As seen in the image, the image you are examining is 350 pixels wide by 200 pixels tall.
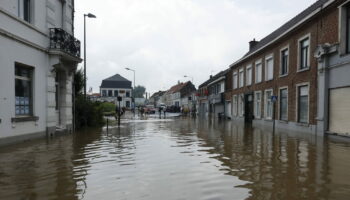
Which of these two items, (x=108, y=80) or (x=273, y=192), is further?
(x=108, y=80)

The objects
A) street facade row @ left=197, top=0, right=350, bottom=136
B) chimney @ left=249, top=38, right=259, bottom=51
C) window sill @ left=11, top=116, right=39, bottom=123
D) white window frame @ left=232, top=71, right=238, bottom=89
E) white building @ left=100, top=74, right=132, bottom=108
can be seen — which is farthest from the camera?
white building @ left=100, top=74, right=132, bottom=108

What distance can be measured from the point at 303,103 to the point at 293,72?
2.48m

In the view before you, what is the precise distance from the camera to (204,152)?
30.9 ft

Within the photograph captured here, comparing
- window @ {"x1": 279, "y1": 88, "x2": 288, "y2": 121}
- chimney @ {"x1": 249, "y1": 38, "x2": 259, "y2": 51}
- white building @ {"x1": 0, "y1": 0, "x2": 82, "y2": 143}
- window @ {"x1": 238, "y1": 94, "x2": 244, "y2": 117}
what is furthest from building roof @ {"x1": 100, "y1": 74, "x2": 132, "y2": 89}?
white building @ {"x1": 0, "y1": 0, "x2": 82, "y2": 143}

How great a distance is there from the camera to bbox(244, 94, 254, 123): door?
28.1 m

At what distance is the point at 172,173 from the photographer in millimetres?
6520

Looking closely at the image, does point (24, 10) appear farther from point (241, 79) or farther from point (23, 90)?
point (241, 79)

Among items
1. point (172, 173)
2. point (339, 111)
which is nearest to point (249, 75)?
point (339, 111)

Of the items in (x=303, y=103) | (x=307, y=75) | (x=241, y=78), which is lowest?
(x=303, y=103)

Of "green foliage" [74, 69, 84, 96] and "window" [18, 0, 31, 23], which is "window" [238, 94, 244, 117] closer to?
"green foliage" [74, 69, 84, 96]

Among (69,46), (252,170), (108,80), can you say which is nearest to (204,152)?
(252,170)

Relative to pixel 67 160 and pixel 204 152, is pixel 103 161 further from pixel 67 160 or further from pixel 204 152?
pixel 204 152

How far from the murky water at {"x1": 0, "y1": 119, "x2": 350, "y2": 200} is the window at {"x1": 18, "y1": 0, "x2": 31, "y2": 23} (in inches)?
222

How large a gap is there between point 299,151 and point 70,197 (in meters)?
7.97
